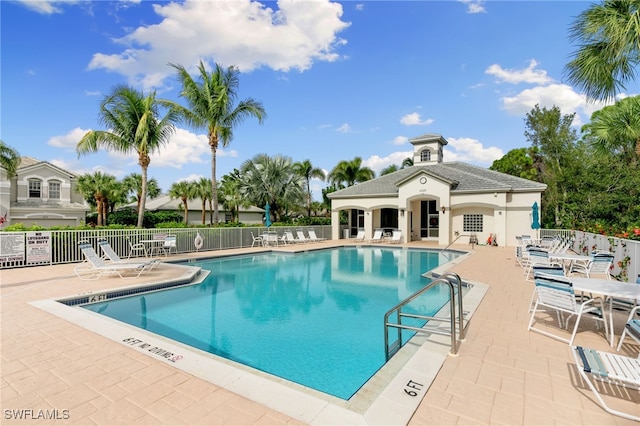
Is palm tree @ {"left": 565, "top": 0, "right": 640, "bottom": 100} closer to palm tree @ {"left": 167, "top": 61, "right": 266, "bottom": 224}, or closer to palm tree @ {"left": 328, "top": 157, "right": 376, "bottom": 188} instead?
palm tree @ {"left": 167, "top": 61, "right": 266, "bottom": 224}

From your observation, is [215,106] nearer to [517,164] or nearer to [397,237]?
[397,237]

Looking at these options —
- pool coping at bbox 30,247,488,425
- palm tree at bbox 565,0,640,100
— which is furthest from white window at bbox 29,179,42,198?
palm tree at bbox 565,0,640,100

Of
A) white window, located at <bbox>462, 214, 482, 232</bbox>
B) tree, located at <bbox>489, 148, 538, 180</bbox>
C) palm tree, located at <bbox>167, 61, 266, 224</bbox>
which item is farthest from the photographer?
tree, located at <bbox>489, 148, 538, 180</bbox>

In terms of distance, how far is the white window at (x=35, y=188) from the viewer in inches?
1164

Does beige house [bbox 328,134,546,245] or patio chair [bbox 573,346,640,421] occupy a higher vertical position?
beige house [bbox 328,134,546,245]

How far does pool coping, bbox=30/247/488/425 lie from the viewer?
9.12 feet

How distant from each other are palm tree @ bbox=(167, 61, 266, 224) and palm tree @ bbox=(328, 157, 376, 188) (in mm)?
17077

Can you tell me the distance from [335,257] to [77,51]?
14411mm

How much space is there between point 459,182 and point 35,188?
3785cm

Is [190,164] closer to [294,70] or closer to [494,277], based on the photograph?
[294,70]

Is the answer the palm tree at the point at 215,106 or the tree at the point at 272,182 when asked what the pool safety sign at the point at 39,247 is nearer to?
the palm tree at the point at 215,106

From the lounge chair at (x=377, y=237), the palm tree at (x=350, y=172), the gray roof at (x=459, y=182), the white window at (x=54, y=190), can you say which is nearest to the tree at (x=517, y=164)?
the gray roof at (x=459, y=182)

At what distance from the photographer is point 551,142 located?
26.3 m

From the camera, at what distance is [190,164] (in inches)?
1369
